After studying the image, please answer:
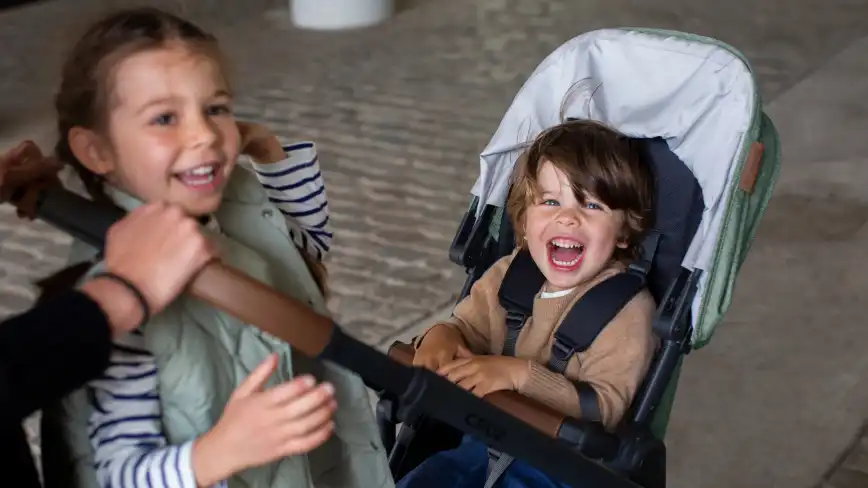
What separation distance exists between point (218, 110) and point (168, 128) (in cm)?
6

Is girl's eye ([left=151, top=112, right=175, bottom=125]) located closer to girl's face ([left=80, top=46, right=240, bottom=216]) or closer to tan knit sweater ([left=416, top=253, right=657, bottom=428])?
girl's face ([left=80, top=46, right=240, bottom=216])

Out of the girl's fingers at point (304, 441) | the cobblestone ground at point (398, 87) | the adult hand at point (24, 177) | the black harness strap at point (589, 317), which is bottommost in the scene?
the cobblestone ground at point (398, 87)

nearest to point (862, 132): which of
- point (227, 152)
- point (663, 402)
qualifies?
point (663, 402)

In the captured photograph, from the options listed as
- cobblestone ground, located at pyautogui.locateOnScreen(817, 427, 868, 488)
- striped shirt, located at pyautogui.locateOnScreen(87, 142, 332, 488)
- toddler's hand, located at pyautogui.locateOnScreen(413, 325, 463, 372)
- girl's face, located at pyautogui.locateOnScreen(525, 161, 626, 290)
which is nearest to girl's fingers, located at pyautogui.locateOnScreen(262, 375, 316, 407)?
striped shirt, located at pyautogui.locateOnScreen(87, 142, 332, 488)

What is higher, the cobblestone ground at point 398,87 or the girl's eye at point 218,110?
the girl's eye at point 218,110

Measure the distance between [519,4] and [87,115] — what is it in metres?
4.60

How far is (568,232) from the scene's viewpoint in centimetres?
150

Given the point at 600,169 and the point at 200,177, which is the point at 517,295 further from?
the point at 200,177

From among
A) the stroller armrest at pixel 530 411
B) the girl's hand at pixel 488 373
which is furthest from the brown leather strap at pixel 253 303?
the girl's hand at pixel 488 373

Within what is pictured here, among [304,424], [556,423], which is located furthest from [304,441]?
[556,423]

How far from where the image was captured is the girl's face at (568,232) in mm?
1506

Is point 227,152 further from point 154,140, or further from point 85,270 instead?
point 85,270

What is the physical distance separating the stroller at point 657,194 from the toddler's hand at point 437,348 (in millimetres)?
32

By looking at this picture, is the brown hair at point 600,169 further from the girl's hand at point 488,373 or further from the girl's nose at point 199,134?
the girl's nose at point 199,134
